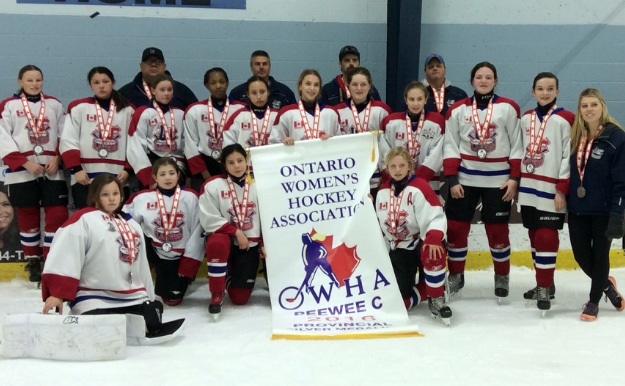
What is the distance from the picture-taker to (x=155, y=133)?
15.0 feet

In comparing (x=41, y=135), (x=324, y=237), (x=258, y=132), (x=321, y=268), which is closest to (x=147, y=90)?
(x=41, y=135)

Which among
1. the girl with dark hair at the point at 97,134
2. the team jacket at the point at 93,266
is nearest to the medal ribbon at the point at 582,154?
the team jacket at the point at 93,266

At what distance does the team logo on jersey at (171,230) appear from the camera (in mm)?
4266

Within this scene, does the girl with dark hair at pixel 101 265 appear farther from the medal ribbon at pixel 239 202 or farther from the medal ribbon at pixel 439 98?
the medal ribbon at pixel 439 98

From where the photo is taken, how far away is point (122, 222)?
3.63 meters

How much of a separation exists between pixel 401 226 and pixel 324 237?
457mm

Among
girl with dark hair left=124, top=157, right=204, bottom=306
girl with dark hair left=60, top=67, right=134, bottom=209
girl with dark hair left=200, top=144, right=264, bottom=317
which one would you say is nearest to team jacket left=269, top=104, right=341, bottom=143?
girl with dark hair left=200, top=144, right=264, bottom=317

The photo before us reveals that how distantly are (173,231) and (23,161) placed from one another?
1151 mm

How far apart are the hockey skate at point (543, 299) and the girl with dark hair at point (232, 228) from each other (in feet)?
5.46

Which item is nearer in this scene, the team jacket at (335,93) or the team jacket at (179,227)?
the team jacket at (179,227)

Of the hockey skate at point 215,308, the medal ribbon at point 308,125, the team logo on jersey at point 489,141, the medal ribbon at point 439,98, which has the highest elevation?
the medal ribbon at point 439,98

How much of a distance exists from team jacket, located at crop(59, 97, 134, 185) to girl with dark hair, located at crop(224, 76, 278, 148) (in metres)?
0.73

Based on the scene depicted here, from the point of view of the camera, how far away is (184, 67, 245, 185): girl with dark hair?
4.61m

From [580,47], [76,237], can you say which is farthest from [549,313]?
[580,47]
